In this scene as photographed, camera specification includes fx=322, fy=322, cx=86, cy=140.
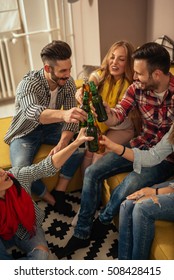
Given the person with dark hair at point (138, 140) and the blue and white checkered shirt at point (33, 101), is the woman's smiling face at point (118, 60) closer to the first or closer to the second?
the person with dark hair at point (138, 140)

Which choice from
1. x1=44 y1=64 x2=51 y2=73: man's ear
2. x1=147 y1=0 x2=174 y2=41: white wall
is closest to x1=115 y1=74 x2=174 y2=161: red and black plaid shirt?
x1=44 y1=64 x2=51 y2=73: man's ear

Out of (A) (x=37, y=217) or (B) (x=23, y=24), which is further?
(B) (x=23, y=24)

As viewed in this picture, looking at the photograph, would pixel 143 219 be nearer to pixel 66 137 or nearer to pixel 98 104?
pixel 98 104

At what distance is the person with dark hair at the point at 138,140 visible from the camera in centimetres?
185

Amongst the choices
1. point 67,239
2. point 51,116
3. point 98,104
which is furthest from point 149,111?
point 67,239

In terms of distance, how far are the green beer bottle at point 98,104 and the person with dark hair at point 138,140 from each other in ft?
0.35

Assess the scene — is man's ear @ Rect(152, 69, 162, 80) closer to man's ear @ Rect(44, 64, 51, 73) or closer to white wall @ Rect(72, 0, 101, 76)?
man's ear @ Rect(44, 64, 51, 73)

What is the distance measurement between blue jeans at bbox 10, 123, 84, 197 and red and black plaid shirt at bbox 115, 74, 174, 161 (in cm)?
48

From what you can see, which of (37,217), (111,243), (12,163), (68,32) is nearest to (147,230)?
(111,243)

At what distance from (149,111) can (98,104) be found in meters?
0.35

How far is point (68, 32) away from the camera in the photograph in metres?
3.70

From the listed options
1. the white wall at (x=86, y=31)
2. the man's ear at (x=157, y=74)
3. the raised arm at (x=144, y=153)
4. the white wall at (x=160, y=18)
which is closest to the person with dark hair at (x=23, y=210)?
the raised arm at (x=144, y=153)
